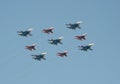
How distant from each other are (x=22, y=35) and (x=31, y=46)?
17.6 feet

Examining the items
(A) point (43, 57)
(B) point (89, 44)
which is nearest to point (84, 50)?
(B) point (89, 44)

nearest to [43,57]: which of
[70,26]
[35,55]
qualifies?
[35,55]

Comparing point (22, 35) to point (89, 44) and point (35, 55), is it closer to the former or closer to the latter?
point (35, 55)

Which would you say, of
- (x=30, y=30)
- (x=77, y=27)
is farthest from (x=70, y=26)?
(x=30, y=30)

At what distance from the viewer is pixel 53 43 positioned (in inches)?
6555

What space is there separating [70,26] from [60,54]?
429 inches

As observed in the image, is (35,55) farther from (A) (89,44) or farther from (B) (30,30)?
(A) (89,44)

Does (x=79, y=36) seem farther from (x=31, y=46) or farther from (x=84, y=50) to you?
(x=31, y=46)

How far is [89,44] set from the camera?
16788cm

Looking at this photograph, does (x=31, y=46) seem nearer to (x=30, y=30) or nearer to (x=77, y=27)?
(x=30, y=30)

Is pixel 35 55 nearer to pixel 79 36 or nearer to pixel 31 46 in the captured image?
pixel 31 46

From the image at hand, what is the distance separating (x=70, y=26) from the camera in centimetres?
16700

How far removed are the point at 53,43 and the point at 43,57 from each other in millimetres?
6213

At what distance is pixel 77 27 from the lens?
551 ft
